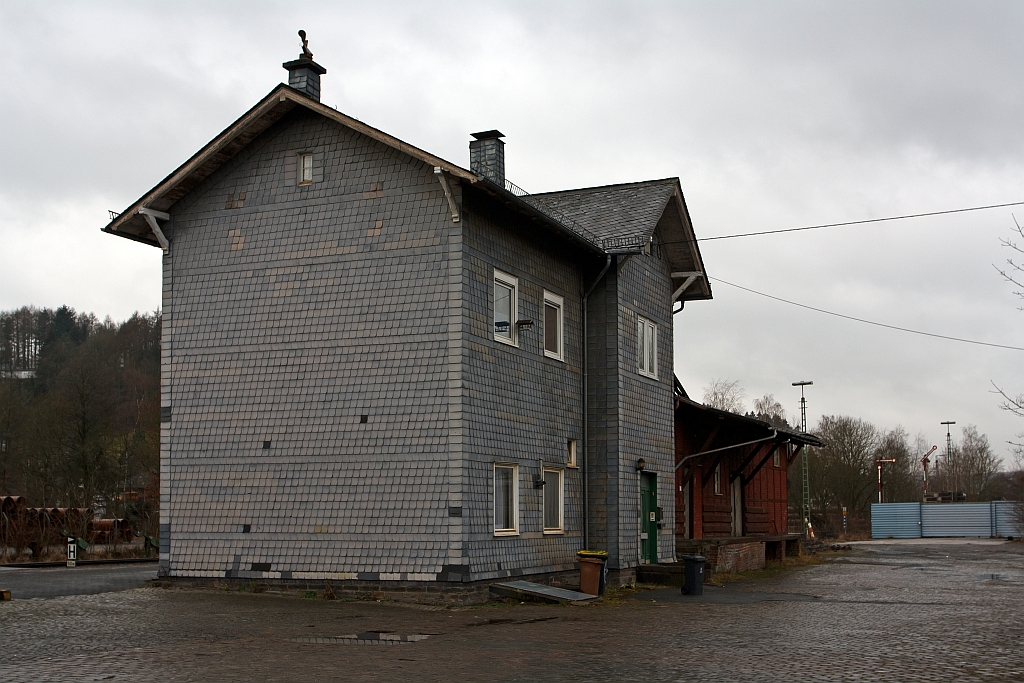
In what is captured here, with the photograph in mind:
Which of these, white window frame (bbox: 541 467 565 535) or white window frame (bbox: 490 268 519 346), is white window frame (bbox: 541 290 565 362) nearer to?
white window frame (bbox: 490 268 519 346)

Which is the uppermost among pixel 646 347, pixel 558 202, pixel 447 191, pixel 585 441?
pixel 558 202

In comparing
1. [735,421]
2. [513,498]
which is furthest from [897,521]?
[513,498]

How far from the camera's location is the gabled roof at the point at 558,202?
18297mm

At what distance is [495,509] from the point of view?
18375mm

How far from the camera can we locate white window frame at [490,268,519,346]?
1870cm

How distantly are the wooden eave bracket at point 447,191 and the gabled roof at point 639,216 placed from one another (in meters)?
4.91

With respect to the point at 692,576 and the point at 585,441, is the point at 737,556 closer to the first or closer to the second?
the point at 692,576

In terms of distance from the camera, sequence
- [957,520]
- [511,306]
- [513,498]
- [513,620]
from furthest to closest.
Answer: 1. [957,520]
2. [511,306]
3. [513,498]
4. [513,620]

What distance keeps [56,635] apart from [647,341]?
48.7ft

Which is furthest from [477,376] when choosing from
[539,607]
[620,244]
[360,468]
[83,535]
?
[83,535]

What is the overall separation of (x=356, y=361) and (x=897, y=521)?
6003 cm

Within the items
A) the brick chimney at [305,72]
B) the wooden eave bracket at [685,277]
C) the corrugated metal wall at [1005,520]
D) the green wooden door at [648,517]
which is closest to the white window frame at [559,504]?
the green wooden door at [648,517]

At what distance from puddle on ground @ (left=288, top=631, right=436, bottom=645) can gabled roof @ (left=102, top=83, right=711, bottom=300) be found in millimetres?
7216

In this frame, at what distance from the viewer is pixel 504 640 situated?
13.3m
